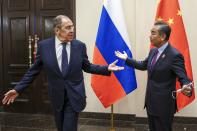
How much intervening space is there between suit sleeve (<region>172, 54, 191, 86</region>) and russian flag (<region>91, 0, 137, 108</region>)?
4.67ft

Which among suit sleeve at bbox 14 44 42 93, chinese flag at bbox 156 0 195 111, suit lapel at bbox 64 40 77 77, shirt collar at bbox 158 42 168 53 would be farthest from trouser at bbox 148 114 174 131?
chinese flag at bbox 156 0 195 111

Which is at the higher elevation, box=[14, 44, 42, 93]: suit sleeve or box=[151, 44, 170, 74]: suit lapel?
box=[151, 44, 170, 74]: suit lapel

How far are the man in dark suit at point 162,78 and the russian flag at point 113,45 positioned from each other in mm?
1245

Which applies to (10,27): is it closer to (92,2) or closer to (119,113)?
(92,2)

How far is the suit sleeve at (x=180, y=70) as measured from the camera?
2699 mm

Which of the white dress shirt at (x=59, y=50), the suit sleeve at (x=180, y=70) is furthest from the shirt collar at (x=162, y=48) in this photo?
the white dress shirt at (x=59, y=50)

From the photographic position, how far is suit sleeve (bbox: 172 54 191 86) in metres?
2.70

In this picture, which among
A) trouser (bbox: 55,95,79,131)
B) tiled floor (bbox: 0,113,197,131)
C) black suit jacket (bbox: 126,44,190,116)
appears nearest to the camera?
trouser (bbox: 55,95,79,131)

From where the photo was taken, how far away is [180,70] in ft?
8.92

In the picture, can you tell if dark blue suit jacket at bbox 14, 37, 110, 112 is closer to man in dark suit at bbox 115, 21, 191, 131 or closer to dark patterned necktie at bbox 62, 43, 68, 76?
dark patterned necktie at bbox 62, 43, 68, 76

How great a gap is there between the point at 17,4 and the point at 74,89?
312cm

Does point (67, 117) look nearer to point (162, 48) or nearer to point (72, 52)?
point (72, 52)

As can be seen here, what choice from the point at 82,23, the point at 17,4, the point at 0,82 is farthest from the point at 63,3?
the point at 0,82

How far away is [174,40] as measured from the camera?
164 inches
